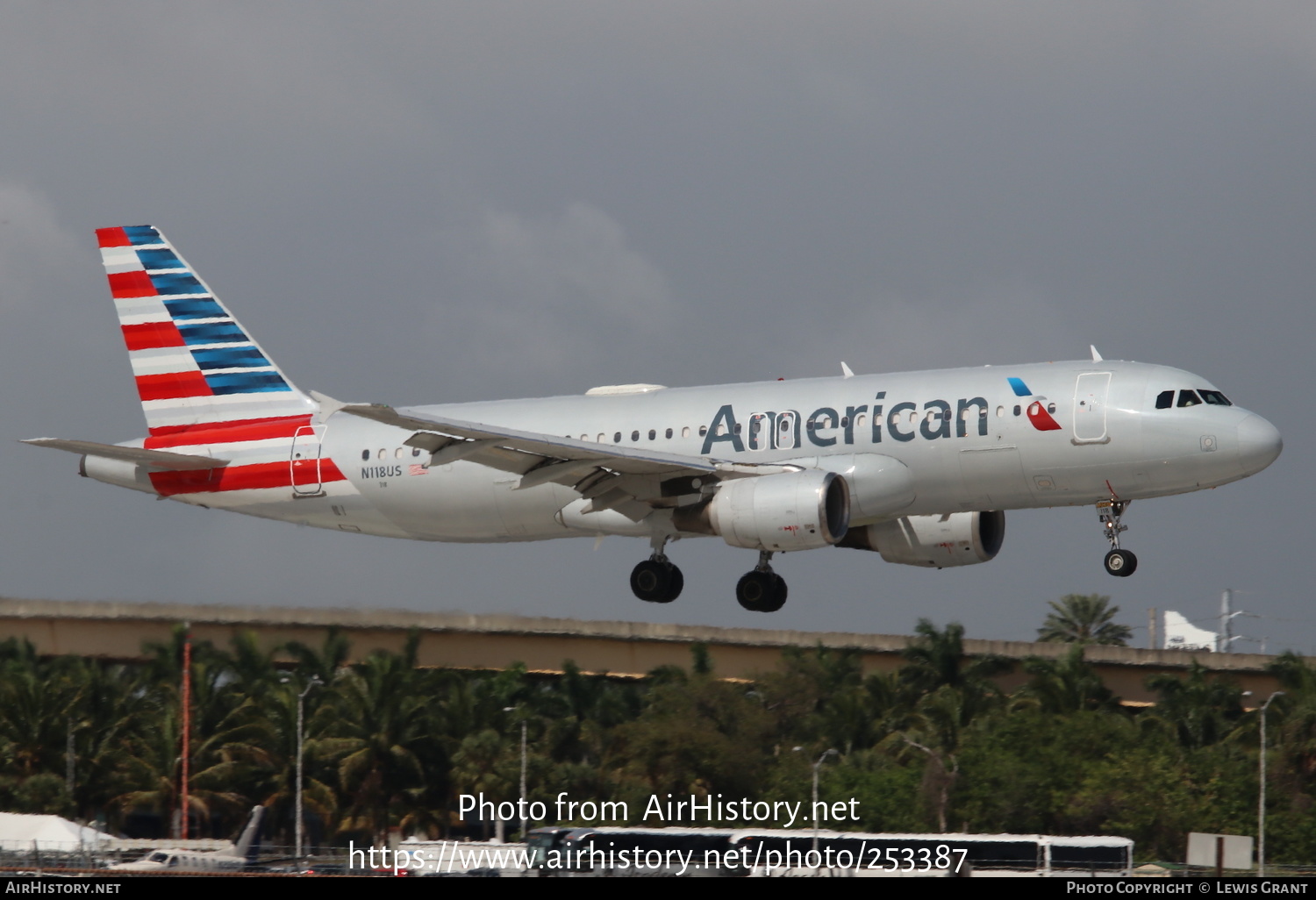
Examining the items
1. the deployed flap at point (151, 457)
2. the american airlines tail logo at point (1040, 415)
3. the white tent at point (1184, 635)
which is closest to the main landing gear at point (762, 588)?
the american airlines tail logo at point (1040, 415)

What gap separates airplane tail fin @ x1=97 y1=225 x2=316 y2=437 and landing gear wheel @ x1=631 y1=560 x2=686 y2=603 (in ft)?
32.3

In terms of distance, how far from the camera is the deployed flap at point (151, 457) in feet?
143

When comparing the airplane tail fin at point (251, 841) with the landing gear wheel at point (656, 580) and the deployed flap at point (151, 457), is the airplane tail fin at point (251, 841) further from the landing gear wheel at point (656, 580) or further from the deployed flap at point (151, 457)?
the landing gear wheel at point (656, 580)

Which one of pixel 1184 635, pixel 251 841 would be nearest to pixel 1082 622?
pixel 1184 635

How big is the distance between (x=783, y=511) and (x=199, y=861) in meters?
20.8

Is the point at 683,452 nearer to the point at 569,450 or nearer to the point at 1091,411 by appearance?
the point at 569,450

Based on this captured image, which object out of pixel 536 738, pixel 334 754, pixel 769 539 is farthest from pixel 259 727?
pixel 769 539

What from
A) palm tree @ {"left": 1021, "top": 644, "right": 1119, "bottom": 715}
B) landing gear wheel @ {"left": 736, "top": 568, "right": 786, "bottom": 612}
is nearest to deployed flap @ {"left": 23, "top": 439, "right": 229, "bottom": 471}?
landing gear wheel @ {"left": 736, "top": 568, "right": 786, "bottom": 612}

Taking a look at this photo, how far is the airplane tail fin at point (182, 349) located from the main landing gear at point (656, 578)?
9849 mm

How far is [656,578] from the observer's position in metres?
42.3

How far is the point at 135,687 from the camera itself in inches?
2603

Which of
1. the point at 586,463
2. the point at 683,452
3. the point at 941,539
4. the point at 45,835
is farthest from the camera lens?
the point at 45,835

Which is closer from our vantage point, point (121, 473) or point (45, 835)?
point (121, 473)

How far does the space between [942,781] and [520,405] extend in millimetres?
29526
